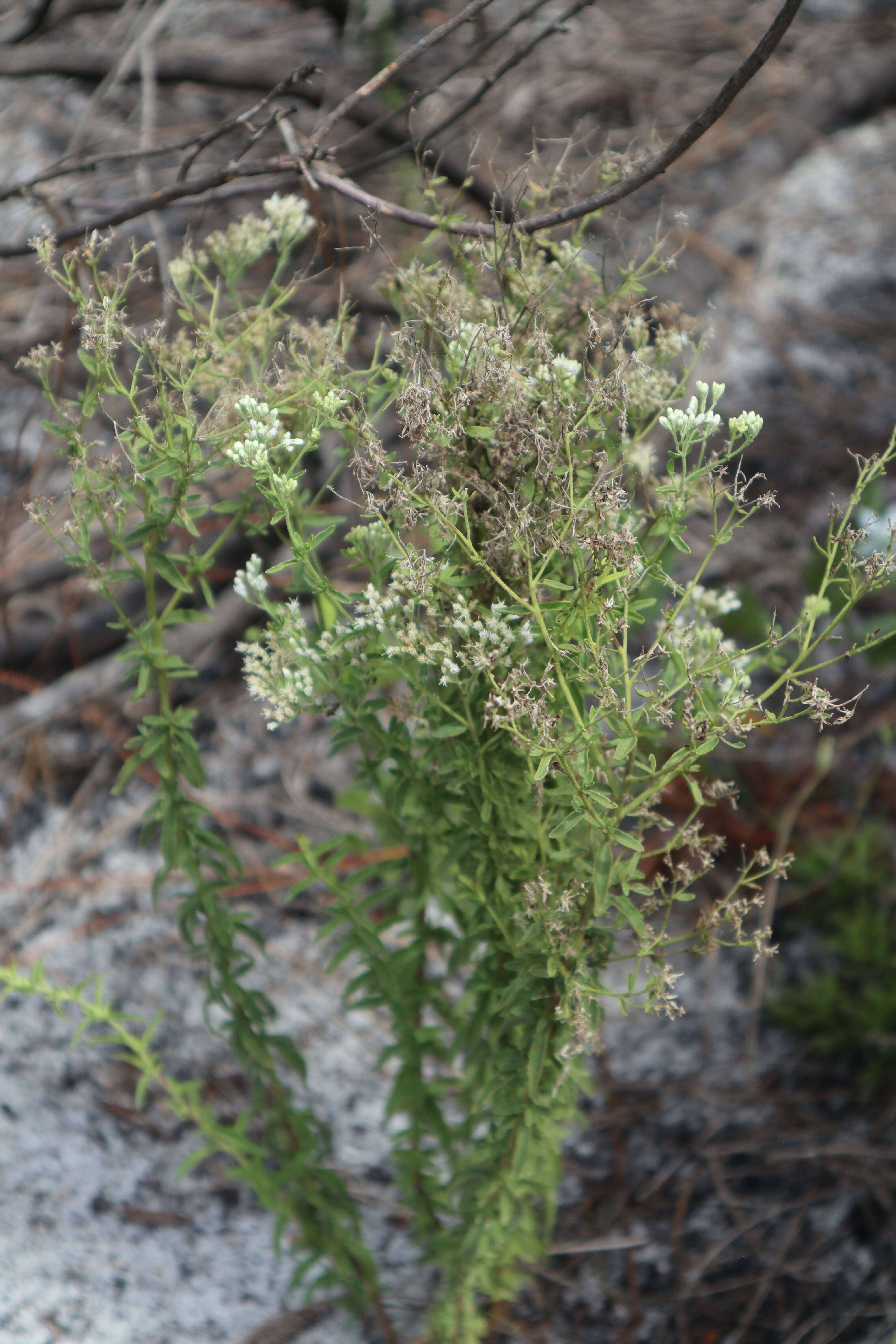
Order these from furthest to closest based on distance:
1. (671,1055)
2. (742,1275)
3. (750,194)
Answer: (750,194) < (671,1055) < (742,1275)

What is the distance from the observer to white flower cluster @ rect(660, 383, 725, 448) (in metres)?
0.87

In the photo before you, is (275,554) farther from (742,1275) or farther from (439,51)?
(439,51)

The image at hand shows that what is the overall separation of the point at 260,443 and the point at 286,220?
18.3 inches

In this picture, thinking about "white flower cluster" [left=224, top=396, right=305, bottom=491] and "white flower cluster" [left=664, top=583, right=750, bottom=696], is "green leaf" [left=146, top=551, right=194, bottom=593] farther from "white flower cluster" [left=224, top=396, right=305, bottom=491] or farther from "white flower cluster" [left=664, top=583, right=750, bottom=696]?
"white flower cluster" [left=664, top=583, right=750, bottom=696]

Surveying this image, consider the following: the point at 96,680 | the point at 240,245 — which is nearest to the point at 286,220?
the point at 240,245

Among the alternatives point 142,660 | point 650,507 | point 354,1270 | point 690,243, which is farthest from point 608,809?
point 690,243

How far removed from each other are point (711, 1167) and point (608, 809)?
1276 millimetres

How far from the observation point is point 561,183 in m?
1.25

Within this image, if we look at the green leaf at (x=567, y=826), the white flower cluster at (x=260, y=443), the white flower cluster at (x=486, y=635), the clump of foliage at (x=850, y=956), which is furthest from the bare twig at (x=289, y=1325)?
the white flower cluster at (x=260, y=443)

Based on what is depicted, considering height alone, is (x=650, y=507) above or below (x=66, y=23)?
below

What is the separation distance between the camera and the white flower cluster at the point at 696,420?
870 millimetres

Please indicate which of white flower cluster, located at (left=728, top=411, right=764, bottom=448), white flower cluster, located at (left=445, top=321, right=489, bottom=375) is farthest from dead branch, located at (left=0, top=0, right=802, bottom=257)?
white flower cluster, located at (left=728, top=411, right=764, bottom=448)

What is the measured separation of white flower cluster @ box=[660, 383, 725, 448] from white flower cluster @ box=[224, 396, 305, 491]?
0.33 m

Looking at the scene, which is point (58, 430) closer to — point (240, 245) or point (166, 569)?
point (166, 569)
